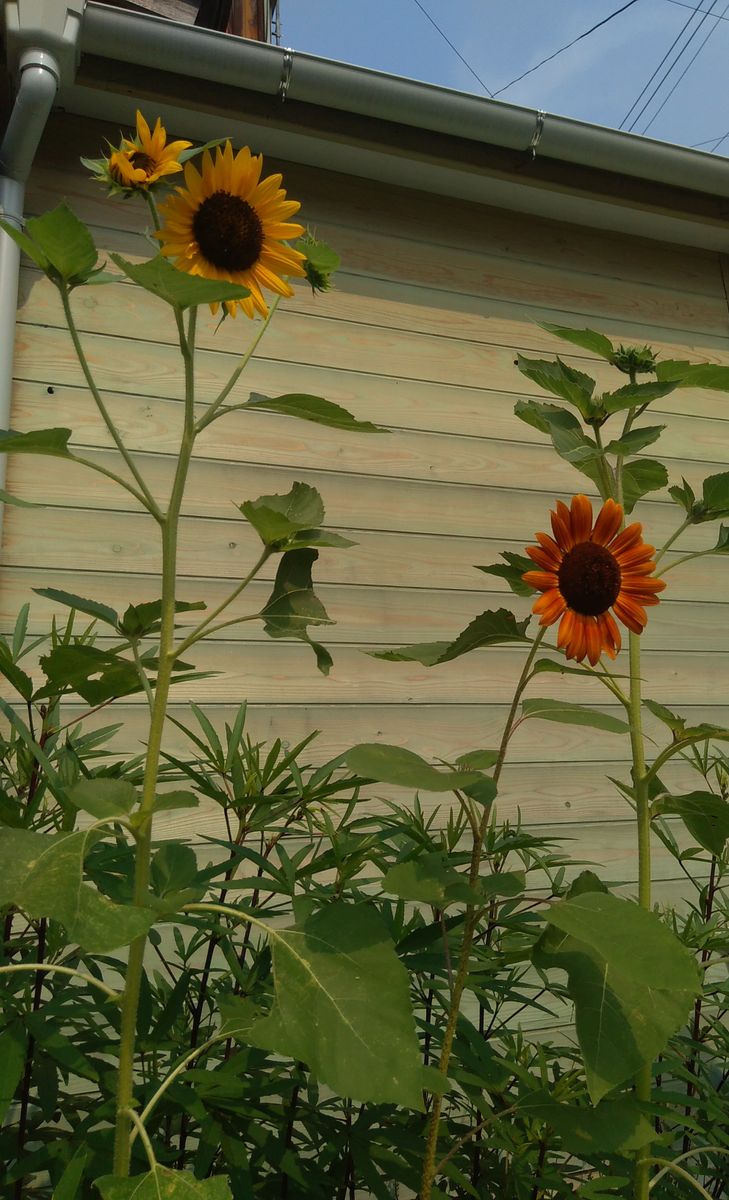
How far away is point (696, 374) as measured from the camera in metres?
0.81

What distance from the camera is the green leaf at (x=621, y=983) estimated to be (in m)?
0.56

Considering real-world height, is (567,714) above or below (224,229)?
below

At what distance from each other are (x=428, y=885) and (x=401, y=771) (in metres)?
0.09

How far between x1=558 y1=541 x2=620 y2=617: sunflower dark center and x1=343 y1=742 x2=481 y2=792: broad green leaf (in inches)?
6.6

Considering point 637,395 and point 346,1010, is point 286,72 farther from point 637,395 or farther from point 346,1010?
point 346,1010

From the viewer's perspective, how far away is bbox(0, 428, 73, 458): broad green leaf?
61cm

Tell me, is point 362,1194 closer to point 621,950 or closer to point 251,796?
point 251,796

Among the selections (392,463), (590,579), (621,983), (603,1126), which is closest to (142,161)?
(590,579)

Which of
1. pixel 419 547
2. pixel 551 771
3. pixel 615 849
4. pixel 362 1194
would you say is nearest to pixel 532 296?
pixel 419 547

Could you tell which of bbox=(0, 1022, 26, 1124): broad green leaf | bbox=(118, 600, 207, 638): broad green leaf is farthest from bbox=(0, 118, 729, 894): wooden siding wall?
bbox=(118, 600, 207, 638): broad green leaf

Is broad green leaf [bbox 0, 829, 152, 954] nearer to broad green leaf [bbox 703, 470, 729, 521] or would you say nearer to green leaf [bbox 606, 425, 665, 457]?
green leaf [bbox 606, 425, 665, 457]

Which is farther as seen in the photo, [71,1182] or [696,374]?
[696,374]

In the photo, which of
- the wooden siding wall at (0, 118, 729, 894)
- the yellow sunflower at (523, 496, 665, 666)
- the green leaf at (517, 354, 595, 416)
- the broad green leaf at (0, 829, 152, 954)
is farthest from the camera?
the wooden siding wall at (0, 118, 729, 894)

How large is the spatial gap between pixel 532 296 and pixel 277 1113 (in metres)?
2.27
